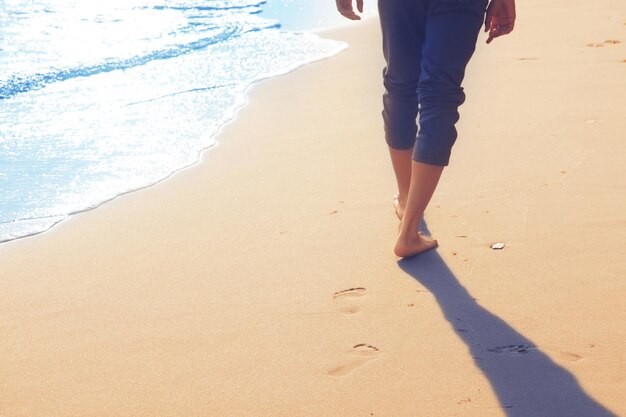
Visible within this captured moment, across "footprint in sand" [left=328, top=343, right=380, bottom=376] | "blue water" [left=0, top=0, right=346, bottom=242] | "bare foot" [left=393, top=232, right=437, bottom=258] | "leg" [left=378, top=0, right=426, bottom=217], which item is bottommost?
"blue water" [left=0, top=0, right=346, bottom=242]

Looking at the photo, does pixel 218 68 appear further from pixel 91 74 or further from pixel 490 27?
pixel 490 27

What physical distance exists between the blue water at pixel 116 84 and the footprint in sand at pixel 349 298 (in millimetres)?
1404

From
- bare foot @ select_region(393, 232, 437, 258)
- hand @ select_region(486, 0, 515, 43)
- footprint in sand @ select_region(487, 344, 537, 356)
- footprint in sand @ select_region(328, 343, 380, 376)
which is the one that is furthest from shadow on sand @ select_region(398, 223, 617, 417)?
hand @ select_region(486, 0, 515, 43)

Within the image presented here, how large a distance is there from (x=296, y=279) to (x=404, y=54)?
841 mm

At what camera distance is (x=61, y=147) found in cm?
475

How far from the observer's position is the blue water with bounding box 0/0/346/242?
4.17 m

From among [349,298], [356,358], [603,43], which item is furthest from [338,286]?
[603,43]

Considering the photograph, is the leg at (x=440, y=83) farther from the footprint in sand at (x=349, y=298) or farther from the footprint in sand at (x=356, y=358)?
the footprint in sand at (x=356, y=358)

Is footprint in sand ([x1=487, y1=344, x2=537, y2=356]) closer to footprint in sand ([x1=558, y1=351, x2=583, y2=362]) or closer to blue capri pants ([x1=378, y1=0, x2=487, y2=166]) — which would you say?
footprint in sand ([x1=558, y1=351, x2=583, y2=362])

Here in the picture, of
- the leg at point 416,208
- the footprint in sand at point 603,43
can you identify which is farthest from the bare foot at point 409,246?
the footprint in sand at point 603,43

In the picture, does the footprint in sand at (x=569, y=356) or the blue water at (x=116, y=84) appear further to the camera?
the blue water at (x=116, y=84)

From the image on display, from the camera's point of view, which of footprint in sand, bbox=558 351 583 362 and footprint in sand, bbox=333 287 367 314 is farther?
footprint in sand, bbox=333 287 367 314

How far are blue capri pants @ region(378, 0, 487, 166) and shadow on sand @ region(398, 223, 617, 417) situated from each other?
446 mm

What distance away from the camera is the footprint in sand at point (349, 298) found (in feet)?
9.05
